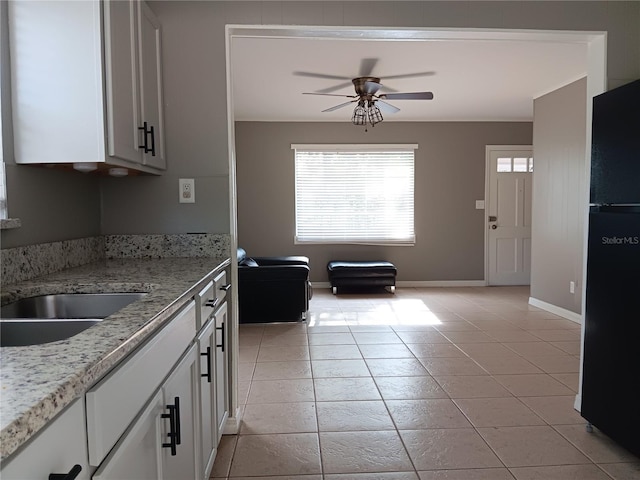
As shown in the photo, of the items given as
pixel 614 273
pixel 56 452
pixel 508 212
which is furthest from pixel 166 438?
pixel 508 212

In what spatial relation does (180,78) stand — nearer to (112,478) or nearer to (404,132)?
(112,478)

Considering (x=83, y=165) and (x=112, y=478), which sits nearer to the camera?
(x=112, y=478)

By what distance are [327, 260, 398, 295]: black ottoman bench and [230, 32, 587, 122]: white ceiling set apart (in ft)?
6.91

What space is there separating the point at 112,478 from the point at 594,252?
2.28 metres

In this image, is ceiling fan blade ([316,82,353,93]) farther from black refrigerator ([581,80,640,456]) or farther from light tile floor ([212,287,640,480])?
black refrigerator ([581,80,640,456])

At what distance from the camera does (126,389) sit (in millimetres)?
963

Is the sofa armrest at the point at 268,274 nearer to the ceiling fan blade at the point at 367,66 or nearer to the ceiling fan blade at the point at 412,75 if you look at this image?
the ceiling fan blade at the point at 367,66

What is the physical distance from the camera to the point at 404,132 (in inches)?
271

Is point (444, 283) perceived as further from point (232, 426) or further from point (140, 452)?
point (140, 452)

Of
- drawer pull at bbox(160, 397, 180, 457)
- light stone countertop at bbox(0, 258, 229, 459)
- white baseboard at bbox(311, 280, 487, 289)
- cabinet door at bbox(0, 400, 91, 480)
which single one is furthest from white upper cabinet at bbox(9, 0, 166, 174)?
white baseboard at bbox(311, 280, 487, 289)

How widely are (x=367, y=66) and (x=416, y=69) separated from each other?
1.66ft

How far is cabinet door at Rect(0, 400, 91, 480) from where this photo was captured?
0.60 metres

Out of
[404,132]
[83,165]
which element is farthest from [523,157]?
[83,165]

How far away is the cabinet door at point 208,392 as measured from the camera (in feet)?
5.76
